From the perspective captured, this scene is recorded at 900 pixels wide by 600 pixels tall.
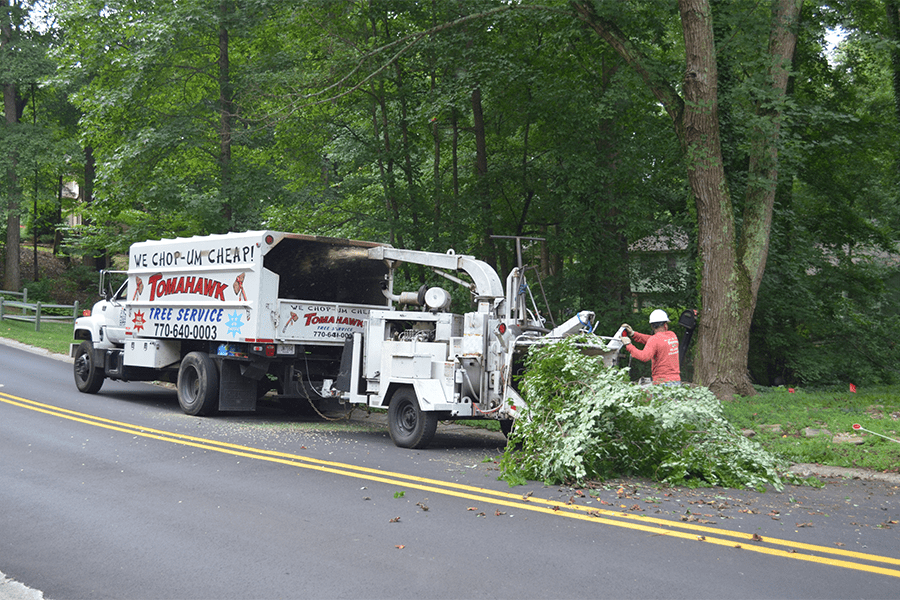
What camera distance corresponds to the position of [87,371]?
53.7 ft

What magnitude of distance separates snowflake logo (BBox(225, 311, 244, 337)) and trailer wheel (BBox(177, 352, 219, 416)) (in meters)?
0.83

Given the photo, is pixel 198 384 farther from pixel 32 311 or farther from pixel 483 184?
pixel 32 311

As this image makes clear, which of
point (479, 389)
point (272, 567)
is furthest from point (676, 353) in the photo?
point (272, 567)

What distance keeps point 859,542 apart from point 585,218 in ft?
40.4

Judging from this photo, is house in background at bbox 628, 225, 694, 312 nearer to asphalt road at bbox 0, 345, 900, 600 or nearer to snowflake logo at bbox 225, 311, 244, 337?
snowflake logo at bbox 225, 311, 244, 337

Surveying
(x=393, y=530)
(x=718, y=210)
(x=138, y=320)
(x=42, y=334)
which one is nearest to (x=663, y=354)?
(x=718, y=210)

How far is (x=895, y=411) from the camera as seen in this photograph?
11859mm

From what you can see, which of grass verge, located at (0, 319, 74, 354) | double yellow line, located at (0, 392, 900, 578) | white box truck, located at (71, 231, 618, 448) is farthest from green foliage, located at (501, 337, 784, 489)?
grass verge, located at (0, 319, 74, 354)

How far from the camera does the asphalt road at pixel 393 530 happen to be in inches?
202

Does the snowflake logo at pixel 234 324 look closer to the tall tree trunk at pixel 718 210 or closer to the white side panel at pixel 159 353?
the white side panel at pixel 159 353

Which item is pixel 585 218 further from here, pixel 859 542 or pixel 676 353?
pixel 859 542

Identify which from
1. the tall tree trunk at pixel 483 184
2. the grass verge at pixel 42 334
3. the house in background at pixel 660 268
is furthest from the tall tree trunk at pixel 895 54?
the grass verge at pixel 42 334

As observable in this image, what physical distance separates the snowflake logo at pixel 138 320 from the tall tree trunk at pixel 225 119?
24.0 ft

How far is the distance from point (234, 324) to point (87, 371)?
513 cm
